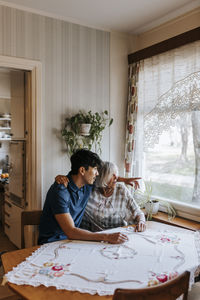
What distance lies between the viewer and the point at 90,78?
3221 mm

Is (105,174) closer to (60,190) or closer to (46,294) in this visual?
(60,190)

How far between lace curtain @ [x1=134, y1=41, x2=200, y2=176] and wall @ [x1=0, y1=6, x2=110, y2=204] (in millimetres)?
441

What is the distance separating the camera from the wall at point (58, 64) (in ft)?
9.04

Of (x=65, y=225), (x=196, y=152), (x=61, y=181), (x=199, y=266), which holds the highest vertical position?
(x=196, y=152)

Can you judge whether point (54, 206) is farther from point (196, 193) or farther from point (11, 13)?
point (11, 13)

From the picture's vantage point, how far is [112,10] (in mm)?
2824

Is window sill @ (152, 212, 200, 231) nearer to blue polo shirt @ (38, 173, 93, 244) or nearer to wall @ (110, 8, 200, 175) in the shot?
wall @ (110, 8, 200, 175)

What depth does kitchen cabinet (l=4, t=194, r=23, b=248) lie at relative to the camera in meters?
3.41

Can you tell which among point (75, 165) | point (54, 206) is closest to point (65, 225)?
point (54, 206)

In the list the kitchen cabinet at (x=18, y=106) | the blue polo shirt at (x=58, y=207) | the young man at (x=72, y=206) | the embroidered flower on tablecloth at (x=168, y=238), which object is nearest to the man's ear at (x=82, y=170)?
the young man at (x=72, y=206)

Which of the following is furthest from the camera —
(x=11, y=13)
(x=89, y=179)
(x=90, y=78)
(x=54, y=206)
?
(x=90, y=78)

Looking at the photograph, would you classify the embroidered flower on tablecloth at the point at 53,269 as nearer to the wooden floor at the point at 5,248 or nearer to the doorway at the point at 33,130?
the wooden floor at the point at 5,248

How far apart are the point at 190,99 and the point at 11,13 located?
1.88m

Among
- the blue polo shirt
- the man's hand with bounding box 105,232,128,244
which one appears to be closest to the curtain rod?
the blue polo shirt
